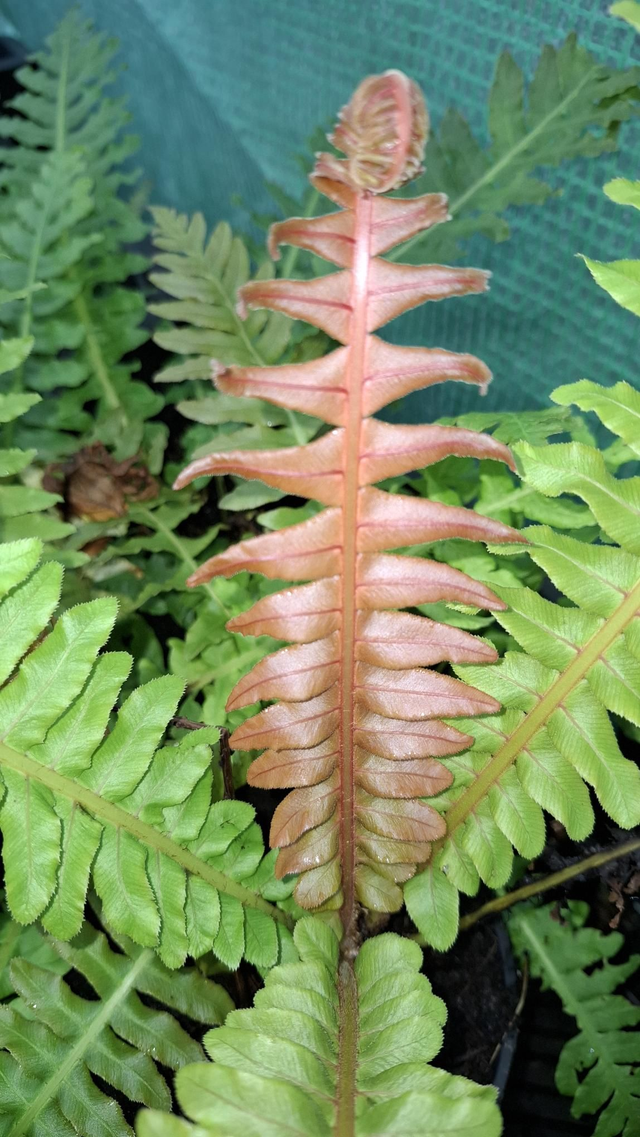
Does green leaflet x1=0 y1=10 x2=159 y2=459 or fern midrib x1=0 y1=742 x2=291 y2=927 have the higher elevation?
green leaflet x1=0 y1=10 x2=159 y2=459

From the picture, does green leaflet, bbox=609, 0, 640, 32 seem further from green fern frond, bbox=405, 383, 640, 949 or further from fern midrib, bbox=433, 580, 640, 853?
fern midrib, bbox=433, 580, 640, 853

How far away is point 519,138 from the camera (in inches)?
34.6

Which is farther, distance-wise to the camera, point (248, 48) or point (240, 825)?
point (248, 48)

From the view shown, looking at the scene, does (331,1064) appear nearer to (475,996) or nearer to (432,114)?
(475,996)

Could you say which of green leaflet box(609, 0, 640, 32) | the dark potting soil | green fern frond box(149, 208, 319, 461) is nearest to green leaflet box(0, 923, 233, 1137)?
the dark potting soil

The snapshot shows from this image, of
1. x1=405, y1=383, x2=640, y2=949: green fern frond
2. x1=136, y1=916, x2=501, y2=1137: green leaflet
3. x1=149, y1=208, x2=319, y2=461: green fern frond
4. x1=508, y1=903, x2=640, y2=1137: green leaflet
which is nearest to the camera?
x1=136, y1=916, x2=501, y2=1137: green leaflet

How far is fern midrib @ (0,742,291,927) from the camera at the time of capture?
58 centimetres

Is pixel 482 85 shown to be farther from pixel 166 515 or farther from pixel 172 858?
pixel 172 858

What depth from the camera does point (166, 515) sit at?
99 centimetres

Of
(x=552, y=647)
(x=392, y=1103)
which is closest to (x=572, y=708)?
(x=552, y=647)

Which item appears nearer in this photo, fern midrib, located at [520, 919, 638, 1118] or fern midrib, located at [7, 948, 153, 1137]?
fern midrib, located at [7, 948, 153, 1137]

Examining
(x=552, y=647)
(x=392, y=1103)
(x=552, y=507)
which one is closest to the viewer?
(x=392, y=1103)

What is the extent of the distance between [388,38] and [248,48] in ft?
1.49

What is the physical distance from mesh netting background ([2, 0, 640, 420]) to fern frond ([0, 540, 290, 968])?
2.19ft
